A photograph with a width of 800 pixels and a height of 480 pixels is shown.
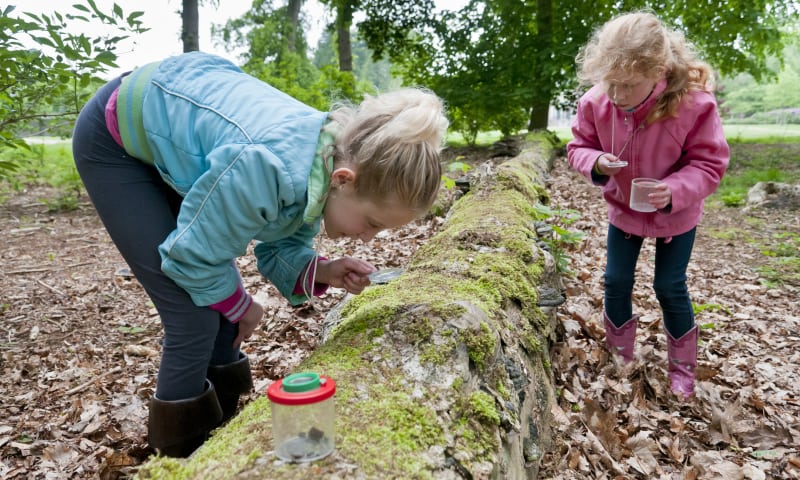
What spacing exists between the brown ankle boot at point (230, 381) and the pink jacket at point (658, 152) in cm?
211

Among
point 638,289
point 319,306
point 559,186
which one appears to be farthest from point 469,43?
point 319,306

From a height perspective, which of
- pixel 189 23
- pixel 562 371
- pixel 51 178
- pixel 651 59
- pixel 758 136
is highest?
pixel 189 23

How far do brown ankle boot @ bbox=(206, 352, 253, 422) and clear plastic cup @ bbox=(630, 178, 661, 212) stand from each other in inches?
84.7

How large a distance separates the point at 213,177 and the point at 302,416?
0.81 metres

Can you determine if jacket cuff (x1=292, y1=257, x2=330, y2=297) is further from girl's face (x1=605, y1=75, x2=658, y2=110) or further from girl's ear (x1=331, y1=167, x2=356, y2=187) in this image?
girl's face (x1=605, y1=75, x2=658, y2=110)

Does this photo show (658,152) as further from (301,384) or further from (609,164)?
(301,384)

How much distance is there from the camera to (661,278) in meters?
2.95

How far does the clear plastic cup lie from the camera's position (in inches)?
107

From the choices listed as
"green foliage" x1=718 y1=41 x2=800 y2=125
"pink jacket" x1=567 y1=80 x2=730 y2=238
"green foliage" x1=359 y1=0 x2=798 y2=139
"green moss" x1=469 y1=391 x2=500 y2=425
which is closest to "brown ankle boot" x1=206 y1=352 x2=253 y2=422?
"green moss" x1=469 y1=391 x2=500 y2=425

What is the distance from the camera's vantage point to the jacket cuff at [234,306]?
2.00 metres

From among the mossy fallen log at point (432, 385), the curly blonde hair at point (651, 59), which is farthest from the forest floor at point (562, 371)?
the curly blonde hair at point (651, 59)

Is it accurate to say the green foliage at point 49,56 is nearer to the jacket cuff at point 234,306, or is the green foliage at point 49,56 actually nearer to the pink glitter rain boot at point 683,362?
the jacket cuff at point 234,306

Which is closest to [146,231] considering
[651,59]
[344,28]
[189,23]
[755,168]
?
[651,59]

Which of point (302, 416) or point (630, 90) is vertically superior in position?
point (630, 90)
